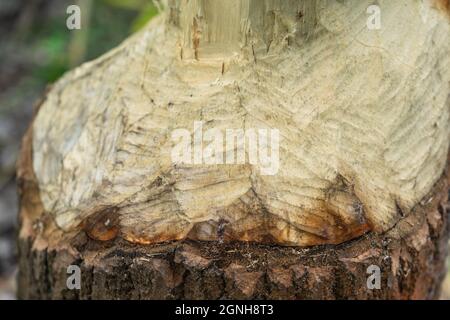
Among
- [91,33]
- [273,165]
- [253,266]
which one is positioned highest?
[91,33]

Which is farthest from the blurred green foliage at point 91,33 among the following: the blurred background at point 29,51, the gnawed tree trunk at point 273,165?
the gnawed tree trunk at point 273,165

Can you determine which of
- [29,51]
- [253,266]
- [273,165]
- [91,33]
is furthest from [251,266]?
[29,51]

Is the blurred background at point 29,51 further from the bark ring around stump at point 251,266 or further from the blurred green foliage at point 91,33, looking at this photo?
the bark ring around stump at point 251,266

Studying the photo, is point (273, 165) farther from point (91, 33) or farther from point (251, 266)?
point (91, 33)

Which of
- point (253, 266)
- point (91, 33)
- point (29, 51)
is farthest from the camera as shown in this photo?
point (29, 51)

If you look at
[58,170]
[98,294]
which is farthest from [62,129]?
[98,294]

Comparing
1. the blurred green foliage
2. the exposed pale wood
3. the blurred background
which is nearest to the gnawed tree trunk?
the exposed pale wood
